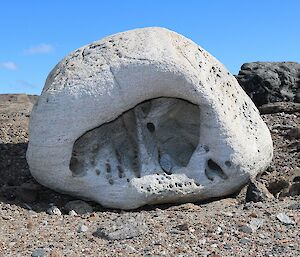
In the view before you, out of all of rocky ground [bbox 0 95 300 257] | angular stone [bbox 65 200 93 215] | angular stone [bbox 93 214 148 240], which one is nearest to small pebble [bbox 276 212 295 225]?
rocky ground [bbox 0 95 300 257]

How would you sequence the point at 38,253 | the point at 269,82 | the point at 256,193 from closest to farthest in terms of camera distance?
the point at 38,253 → the point at 256,193 → the point at 269,82

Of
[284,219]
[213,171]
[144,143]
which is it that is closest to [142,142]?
[144,143]

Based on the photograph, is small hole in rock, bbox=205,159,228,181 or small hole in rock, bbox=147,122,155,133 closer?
small hole in rock, bbox=205,159,228,181

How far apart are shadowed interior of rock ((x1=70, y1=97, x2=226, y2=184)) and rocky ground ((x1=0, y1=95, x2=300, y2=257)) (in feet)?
1.70

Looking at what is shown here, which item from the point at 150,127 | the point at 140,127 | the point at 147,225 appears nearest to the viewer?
the point at 147,225

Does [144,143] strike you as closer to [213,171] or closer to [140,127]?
[140,127]

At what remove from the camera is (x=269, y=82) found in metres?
14.1

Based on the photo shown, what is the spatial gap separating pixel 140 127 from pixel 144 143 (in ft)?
0.81

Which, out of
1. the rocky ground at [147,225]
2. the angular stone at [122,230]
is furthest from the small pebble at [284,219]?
the angular stone at [122,230]

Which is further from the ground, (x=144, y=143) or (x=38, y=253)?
(x=144, y=143)

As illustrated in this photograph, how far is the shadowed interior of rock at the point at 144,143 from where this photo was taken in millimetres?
7797

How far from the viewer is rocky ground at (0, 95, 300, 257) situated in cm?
554

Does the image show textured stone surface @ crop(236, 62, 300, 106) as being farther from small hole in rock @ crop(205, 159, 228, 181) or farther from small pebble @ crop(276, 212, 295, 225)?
small pebble @ crop(276, 212, 295, 225)

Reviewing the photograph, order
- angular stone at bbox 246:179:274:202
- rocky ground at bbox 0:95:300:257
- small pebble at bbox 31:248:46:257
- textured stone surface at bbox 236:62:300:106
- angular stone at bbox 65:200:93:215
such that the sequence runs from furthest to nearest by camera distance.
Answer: textured stone surface at bbox 236:62:300:106 → angular stone at bbox 246:179:274:202 → angular stone at bbox 65:200:93:215 → rocky ground at bbox 0:95:300:257 → small pebble at bbox 31:248:46:257
